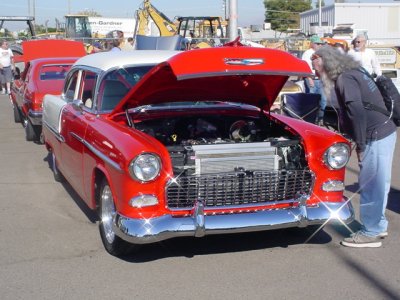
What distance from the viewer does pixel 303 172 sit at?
15.8ft

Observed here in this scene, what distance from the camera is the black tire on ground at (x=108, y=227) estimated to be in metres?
4.82

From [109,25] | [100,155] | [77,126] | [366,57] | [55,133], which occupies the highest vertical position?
[109,25]

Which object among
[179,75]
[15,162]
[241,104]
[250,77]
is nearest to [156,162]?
[179,75]

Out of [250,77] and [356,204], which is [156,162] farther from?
[356,204]

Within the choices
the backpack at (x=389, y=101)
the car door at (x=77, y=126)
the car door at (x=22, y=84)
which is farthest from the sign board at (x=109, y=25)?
the backpack at (x=389, y=101)

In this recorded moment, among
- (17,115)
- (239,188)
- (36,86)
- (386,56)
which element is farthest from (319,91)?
(239,188)

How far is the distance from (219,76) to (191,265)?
5.12 ft

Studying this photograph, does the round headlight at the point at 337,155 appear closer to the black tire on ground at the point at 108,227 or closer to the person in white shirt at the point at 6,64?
the black tire on ground at the point at 108,227

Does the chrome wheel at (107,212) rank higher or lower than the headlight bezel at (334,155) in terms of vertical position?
lower

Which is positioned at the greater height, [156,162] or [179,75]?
[179,75]

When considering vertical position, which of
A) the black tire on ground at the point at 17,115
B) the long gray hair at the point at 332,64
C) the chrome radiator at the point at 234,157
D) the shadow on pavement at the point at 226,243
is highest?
the long gray hair at the point at 332,64

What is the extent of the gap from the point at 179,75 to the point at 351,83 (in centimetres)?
144

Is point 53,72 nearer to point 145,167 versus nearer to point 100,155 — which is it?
point 100,155

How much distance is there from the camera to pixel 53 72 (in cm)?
1084
